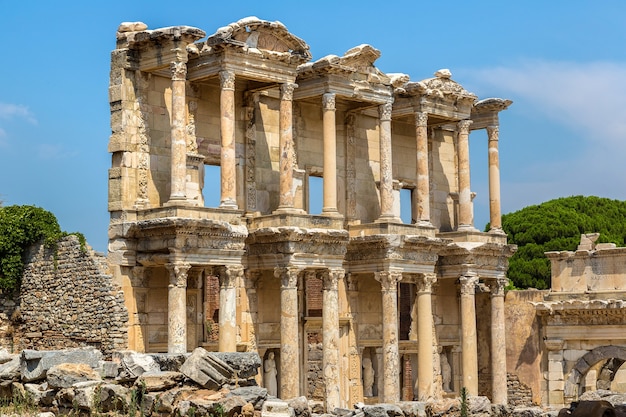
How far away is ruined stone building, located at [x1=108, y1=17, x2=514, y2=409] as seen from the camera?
84.4 ft

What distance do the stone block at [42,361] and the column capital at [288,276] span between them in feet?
30.9

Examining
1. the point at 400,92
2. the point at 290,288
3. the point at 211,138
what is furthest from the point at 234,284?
the point at 400,92

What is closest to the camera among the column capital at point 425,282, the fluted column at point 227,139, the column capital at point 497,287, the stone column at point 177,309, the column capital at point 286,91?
the stone column at point 177,309

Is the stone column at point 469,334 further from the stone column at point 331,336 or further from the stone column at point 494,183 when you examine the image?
the stone column at point 331,336

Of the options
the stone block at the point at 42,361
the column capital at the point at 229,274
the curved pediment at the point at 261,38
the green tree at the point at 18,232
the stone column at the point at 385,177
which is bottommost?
the stone block at the point at 42,361

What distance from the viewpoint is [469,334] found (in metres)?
31.5

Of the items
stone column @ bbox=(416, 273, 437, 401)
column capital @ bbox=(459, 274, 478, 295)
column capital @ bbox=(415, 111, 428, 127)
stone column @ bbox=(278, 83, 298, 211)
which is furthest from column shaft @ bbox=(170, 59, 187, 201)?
column capital @ bbox=(459, 274, 478, 295)

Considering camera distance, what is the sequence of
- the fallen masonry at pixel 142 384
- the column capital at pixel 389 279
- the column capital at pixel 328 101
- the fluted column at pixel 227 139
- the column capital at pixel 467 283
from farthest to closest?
1. the column capital at pixel 467 283
2. the column capital at pixel 389 279
3. the column capital at pixel 328 101
4. the fluted column at pixel 227 139
5. the fallen masonry at pixel 142 384

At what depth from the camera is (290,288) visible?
88.0 feet

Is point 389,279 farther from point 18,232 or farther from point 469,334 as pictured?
point 18,232

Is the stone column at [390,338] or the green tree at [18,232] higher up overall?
the green tree at [18,232]

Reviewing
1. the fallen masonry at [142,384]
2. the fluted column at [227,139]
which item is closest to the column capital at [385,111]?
the fluted column at [227,139]

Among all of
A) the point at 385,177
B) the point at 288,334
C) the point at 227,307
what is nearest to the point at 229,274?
the point at 227,307

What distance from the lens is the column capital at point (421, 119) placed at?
31156 mm
